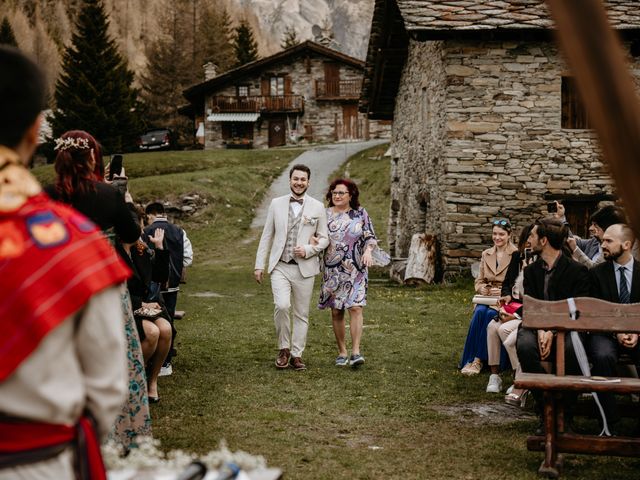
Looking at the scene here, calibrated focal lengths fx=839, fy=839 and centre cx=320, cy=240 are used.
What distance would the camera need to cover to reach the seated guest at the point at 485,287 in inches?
332

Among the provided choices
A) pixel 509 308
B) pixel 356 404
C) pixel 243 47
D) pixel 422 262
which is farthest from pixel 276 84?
pixel 356 404

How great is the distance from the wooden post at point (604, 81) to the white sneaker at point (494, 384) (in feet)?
22.4

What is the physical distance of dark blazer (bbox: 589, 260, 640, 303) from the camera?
638 centimetres

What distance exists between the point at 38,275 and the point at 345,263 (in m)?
6.76

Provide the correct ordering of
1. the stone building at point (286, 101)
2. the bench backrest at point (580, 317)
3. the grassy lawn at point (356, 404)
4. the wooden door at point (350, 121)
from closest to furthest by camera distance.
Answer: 1. the grassy lawn at point (356, 404)
2. the bench backrest at point (580, 317)
3. the stone building at point (286, 101)
4. the wooden door at point (350, 121)

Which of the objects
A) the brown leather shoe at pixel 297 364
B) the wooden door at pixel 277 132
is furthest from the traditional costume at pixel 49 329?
the wooden door at pixel 277 132

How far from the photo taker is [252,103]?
50.0 m

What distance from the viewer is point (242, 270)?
22.9 m

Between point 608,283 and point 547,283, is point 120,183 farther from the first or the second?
point 608,283

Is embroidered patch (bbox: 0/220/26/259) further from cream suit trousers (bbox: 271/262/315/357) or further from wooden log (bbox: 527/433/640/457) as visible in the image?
cream suit trousers (bbox: 271/262/315/357)

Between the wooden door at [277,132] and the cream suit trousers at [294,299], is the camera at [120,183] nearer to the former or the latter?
the cream suit trousers at [294,299]

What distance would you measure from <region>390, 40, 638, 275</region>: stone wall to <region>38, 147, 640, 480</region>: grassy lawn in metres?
2.98

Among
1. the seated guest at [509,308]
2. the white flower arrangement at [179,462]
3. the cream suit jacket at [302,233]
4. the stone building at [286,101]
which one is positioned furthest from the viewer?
the stone building at [286,101]

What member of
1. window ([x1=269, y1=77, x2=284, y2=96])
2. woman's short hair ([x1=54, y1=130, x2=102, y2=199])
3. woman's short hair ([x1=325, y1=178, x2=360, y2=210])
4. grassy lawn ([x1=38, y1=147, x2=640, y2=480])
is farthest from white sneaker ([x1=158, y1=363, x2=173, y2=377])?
window ([x1=269, y1=77, x2=284, y2=96])
